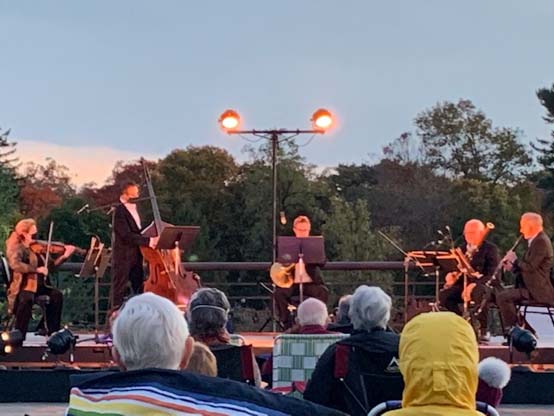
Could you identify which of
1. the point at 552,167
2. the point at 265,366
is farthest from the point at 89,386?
the point at 552,167

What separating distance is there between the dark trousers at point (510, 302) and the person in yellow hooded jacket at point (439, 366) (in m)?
6.37

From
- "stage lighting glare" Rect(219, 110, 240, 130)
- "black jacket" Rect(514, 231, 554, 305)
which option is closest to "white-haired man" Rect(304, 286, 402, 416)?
"black jacket" Rect(514, 231, 554, 305)

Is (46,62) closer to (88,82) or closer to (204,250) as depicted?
(88,82)

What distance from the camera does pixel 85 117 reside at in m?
24.1

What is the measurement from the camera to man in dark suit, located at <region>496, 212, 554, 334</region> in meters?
8.66

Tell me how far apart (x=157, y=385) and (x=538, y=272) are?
703 centimetres

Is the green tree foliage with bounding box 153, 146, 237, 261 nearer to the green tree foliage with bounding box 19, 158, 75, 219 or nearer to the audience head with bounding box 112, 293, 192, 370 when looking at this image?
the green tree foliage with bounding box 19, 158, 75, 219

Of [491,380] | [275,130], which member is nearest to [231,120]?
[275,130]

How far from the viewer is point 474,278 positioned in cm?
933

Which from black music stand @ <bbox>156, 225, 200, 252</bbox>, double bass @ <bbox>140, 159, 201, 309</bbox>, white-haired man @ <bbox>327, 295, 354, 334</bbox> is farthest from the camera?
double bass @ <bbox>140, 159, 201, 309</bbox>

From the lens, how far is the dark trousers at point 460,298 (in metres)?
9.25

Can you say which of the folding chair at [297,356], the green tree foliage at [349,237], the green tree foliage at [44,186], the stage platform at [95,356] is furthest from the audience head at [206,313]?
the green tree foliage at [44,186]

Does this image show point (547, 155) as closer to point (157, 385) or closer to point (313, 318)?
point (313, 318)

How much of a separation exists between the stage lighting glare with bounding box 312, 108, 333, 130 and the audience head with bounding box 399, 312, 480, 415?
7.85 metres
